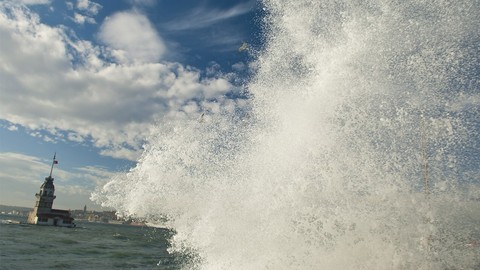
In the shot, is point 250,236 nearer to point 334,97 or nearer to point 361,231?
point 361,231

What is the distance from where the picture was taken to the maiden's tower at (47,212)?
339 ft

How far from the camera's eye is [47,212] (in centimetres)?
10544

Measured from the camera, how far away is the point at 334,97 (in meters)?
16.3

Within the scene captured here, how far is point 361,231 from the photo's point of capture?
523 inches

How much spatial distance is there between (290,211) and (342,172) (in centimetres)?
264

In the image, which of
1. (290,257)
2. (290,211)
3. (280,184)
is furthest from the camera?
(280,184)

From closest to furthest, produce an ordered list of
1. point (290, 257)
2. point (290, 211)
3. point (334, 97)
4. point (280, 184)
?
point (290, 257)
point (290, 211)
point (280, 184)
point (334, 97)

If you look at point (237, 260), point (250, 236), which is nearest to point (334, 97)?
point (250, 236)

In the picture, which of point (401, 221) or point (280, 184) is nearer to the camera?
point (401, 221)

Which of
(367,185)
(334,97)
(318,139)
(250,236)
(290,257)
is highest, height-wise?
(334,97)

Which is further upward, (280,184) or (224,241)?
(280,184)

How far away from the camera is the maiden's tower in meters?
103

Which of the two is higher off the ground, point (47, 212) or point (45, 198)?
point (45, 198)

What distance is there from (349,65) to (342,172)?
5156mm
